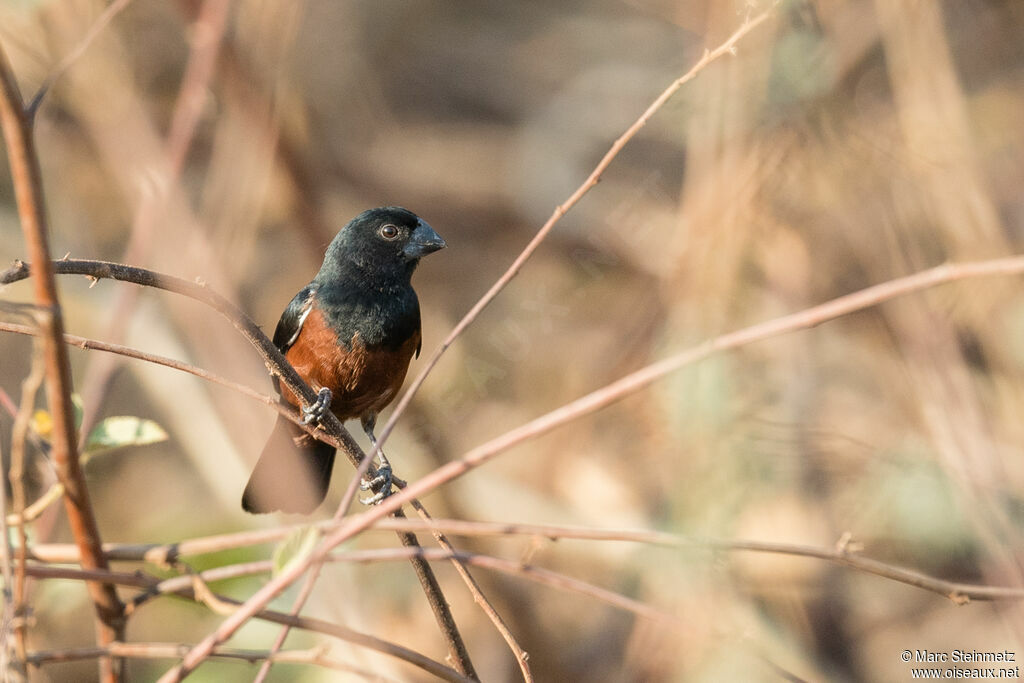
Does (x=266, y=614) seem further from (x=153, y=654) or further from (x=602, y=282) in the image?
(x=602, y=282)

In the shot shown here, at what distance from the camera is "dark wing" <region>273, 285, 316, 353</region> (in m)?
3.75

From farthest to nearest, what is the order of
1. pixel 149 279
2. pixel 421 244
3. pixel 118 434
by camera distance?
pixel 421 244
pixel 118 434
pixel 149 279

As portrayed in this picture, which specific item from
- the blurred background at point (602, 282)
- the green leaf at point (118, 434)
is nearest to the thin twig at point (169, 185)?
the blurred background at point (602, 282)

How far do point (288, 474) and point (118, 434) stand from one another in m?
2.20

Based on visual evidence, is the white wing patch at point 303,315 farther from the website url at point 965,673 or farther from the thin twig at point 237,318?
the website url at point 965,673

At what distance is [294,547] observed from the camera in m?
1.22

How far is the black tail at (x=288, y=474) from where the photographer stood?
3.75 m

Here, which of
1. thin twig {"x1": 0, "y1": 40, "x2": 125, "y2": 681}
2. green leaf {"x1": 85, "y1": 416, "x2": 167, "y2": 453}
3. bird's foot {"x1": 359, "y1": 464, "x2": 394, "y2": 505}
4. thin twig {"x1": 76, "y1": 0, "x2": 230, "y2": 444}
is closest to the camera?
thin twig {"x1": 0, "y1": 40, "x2": 125, "y2": 681}

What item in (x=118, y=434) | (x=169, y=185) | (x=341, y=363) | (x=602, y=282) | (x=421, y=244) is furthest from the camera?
(x=602, y=282)

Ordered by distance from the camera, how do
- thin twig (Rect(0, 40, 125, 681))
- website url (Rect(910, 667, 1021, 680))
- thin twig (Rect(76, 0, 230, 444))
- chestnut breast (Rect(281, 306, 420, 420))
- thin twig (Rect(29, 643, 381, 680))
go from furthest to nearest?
1. chestnut breast (Rect(281, 306, 420, 420))
2. website url (Rect(910, 667, 1021, 680))
3. thin twig (Rect(76, 0, 230, 444))
4. thin twig (Rect(29, 643, 381, 680))
5. thin twig (Rect(0, 40, 125, 681))

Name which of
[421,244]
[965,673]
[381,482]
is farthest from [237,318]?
[965,673]

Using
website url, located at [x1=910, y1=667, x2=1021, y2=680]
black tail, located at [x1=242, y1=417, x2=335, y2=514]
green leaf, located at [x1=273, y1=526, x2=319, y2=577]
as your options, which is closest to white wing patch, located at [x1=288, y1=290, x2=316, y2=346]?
black tail, located at [x1=242, y1=417, x2=335, y2=514]

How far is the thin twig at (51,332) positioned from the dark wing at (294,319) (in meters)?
2.66

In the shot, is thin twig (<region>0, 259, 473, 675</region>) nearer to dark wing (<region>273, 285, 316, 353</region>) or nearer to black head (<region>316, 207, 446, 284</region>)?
dark wing (<region>273, 285, 316, 353</region>)
